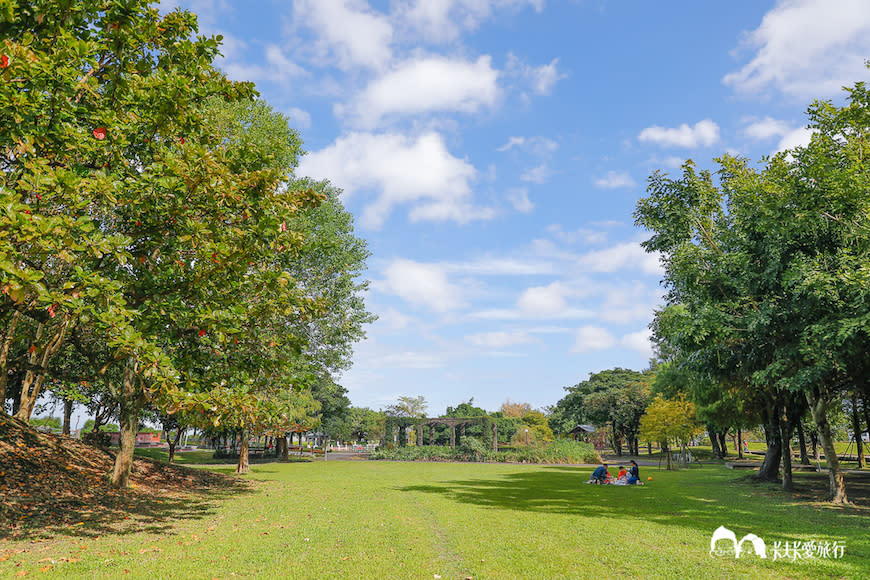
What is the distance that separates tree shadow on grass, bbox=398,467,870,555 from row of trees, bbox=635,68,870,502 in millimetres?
2500

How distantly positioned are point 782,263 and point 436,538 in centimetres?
1320

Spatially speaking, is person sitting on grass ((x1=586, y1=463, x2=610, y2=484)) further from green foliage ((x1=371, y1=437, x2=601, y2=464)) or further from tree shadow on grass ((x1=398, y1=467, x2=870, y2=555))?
green foliage ((x1=371, y1=437, x2=601, y2=464))

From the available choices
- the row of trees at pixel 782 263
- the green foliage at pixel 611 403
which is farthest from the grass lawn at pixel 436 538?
the green foliage at pixel 611 403

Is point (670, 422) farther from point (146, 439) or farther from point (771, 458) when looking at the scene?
point (146, 439)

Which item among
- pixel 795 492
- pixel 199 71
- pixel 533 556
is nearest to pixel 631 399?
pixel 795 492

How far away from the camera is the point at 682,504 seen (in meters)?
16.0

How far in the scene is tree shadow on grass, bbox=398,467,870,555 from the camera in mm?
12125

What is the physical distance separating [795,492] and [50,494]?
82.8ft

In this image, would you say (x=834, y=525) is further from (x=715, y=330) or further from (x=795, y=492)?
(x=795, y=492)

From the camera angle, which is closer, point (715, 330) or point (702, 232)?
point (715, 330)

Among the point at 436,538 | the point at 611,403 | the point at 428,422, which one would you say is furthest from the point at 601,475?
the point at 611,403

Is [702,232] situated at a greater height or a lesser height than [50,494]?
greater

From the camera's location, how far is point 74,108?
741 cm

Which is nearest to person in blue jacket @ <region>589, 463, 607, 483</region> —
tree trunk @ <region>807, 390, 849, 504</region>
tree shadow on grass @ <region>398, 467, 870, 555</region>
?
tree shadow on grass @ <region>398, 467, 870, 555</region>
